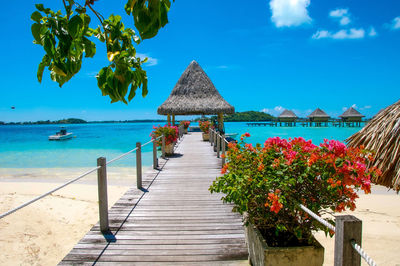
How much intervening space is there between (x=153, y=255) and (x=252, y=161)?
1656 millimetres

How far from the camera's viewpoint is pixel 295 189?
A: 2424mm

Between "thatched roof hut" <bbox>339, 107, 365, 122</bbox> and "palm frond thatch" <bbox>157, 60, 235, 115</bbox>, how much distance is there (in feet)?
157

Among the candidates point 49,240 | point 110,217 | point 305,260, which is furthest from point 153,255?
point 49,240

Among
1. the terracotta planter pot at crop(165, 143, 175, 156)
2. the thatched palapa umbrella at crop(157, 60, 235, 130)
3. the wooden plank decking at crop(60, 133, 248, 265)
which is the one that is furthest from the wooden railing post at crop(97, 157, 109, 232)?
the thatched palapa umbrella at crop(157, 60, 235, 130)

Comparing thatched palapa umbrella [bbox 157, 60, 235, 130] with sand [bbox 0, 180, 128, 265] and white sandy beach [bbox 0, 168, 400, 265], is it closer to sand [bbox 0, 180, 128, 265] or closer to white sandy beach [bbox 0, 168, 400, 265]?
white sandy beach [bbox 0, 168, 400, 265]

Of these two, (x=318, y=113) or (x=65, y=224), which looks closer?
(x=65, y=224)

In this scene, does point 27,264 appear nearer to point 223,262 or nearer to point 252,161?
Answer: point 223,262

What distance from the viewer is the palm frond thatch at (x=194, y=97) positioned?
57.4 ft

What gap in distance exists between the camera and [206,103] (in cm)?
1802

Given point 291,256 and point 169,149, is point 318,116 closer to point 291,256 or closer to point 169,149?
point 169,149

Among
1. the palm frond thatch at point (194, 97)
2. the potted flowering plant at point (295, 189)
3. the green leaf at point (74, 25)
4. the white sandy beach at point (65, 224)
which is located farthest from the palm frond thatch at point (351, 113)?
the green leaf at point (74, 25)

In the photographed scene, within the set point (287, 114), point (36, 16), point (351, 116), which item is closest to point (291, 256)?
point (36, 16)

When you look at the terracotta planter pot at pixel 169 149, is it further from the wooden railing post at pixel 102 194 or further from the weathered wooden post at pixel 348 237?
the weathered wooden post at pixel 348 237

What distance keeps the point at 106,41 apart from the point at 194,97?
17.6 metres
